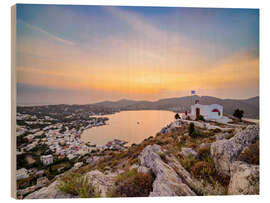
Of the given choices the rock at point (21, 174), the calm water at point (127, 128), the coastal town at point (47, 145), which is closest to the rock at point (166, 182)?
the calm water at point (127, 128)

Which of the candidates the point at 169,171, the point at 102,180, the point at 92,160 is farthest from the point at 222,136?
the point at 92,160

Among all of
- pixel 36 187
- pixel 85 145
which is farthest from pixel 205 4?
pixel 36 187

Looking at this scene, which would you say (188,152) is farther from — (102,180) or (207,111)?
(102,180)

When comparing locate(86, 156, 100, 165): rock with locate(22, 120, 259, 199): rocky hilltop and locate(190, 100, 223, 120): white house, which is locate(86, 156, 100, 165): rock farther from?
locate(190, 100, 223, 120): white house

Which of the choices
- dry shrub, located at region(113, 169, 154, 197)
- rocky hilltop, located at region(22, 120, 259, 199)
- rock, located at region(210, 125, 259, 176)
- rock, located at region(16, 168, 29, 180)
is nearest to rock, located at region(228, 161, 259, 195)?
rocky hilltop, located at region(22, 120, 259, 199)

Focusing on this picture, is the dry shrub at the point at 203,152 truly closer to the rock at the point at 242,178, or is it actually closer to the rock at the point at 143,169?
the rock at the point at 242,178

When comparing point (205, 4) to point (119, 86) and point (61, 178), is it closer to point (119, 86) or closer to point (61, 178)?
point (119, 86)
